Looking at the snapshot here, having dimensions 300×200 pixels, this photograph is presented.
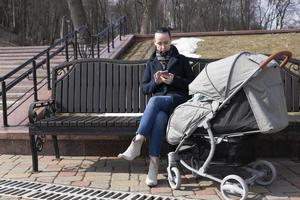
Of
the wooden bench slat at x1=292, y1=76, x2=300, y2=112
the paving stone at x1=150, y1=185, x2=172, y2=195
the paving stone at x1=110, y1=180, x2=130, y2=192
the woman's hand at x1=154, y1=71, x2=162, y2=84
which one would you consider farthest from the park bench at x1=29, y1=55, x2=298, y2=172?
the paving stone at x1=150, y1=185, x2=172, y2=195

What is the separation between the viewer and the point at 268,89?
15.9 feet

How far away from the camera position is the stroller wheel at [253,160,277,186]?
531 cm

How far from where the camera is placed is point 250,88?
484cm

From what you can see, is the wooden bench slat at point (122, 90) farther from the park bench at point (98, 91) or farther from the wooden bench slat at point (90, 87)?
the wooden bench slat at point (90, 87)

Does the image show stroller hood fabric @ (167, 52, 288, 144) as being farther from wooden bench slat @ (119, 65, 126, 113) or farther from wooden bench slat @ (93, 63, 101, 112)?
wooden bench slat @ (93, 63, 101, 112)

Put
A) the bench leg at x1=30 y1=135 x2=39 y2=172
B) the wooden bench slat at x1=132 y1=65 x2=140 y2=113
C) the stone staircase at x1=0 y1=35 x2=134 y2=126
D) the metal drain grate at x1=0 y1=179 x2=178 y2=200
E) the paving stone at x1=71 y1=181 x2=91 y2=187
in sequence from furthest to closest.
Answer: the stone staircase at x1=0 y1=35 x2=134 y2=126 → the wooden bench slat at x1=132 y1=65 x2=140 y2=113 → the bench leg at x1=30 y1=135 x2=39 y2=172 → the paving stone at x1=71 y1=181 x2=91 y2=187 → the metal drain grate at x1=0 y1=179 x2=178 y2=200

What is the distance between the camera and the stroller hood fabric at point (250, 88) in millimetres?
4770

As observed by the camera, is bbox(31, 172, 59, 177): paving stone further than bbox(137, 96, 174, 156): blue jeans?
Yes

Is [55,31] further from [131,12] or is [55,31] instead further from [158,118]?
[158,118]

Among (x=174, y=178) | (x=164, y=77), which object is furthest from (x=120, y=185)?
(x=164, y=77)

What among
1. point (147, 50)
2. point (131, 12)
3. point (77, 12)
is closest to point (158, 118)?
point (147, 50)

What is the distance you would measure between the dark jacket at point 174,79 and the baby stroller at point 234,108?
50 cm

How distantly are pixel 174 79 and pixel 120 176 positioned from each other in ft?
4.14

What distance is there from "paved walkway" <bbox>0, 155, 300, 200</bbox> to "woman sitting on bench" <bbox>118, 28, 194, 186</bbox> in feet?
1.09
